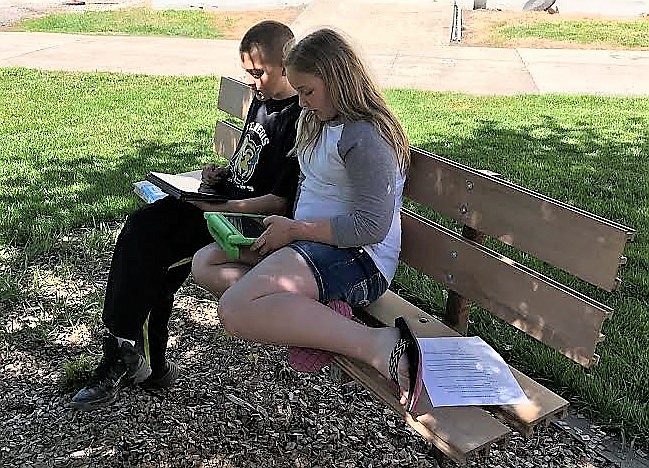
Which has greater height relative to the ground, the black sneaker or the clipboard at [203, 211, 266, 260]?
the clipboard at [203, 211, 266, 260]

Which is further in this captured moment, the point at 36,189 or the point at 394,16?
the point at 394,16

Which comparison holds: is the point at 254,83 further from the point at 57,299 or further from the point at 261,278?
the point at 57,299

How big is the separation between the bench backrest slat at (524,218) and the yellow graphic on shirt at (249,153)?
2.21ft

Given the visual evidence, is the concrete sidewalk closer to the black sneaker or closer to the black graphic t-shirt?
the black graphic t-shirt

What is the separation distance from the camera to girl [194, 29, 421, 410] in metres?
2.59

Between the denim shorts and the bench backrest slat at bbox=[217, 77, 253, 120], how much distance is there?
168cm

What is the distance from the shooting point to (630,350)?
3598 millimetres

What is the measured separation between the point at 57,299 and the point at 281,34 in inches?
76.5

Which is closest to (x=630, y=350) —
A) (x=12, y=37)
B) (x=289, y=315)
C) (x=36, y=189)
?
(x=289, y=315)

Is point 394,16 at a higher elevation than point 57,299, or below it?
higher

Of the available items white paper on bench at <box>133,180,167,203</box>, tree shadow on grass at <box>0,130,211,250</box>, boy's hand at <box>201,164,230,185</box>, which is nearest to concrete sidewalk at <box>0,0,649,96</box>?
tree shadow on grass at <box>0,130,211,250</box>

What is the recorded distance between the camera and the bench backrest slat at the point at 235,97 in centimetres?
430

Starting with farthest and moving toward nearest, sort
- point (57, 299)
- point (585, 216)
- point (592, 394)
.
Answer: point (57, 299) < point (592, 394) < point (585, 216)

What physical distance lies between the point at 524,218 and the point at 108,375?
1.70 metres
